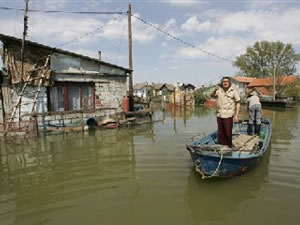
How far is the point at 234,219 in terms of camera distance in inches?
185

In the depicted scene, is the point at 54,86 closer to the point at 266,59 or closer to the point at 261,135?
the point at 261,135

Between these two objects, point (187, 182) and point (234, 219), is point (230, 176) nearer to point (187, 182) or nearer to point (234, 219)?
point (187, 182)

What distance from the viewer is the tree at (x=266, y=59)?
174ft

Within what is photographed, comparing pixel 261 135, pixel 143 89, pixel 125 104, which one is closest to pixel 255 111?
pixel 261 135

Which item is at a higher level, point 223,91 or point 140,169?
point 223,91

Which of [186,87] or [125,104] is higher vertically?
[186,87]

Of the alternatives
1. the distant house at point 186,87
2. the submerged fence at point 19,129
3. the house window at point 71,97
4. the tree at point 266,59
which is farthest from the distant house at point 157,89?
the submerged fence at point 19,129

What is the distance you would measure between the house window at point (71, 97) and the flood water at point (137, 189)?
4454 mm

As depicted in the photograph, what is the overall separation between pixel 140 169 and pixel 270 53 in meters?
57.5

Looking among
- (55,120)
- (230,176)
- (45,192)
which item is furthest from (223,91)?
(55,120)

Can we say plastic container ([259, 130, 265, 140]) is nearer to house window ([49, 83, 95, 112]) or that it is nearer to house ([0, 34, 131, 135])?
house ([0, 34, 131, 135])

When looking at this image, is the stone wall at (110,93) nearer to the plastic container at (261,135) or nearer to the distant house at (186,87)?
the plastic container at (261,135)

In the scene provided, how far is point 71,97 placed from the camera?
14633 millimetres

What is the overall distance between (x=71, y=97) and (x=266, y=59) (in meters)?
53.7
